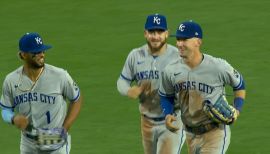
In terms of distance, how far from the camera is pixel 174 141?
12141 millimetres

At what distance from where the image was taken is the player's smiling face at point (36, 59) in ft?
35.8

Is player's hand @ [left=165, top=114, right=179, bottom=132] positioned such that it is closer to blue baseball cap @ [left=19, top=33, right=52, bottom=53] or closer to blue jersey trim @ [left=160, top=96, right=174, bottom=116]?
blue jersey trim @ [left=160, top=96, right=174, bottom=116]

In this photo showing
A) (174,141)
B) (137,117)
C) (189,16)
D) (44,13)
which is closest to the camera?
(174,141)

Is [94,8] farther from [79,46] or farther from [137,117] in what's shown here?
[137,117]

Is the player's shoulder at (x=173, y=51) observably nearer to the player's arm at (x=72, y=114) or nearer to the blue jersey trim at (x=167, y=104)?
the blue jersey trim at (x=167, y=104)

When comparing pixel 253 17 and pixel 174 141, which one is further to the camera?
pixel 253 17

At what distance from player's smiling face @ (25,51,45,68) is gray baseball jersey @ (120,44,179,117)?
1.72m

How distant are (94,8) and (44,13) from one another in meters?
1.30

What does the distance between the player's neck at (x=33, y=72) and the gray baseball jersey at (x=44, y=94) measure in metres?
0.04

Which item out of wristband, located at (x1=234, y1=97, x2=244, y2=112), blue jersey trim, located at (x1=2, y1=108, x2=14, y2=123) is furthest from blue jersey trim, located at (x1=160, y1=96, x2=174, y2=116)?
blue jersey trim, located at (x1=2, y1=108, x2=14, y2=123)

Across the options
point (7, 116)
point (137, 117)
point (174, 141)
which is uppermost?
point (7, 116)

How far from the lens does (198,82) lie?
35.7ft

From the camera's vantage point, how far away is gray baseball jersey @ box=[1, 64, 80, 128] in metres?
11.1

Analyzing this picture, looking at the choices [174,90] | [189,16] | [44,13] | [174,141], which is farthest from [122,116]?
[44,13]
